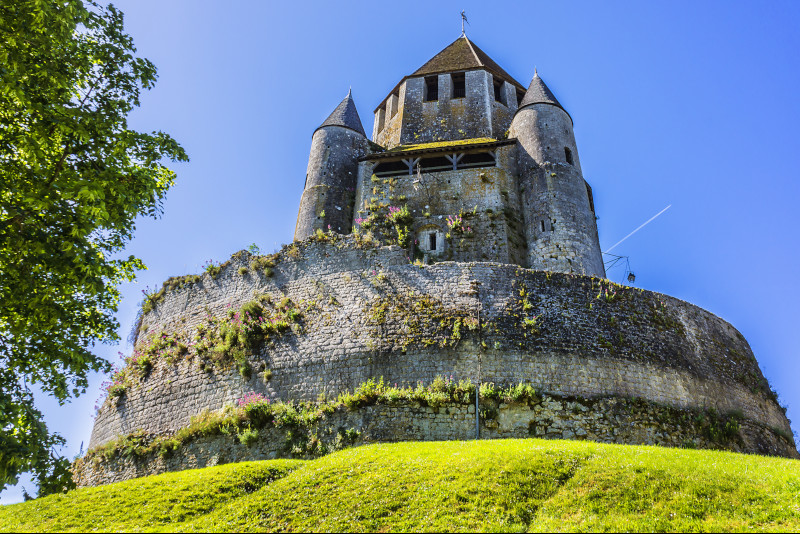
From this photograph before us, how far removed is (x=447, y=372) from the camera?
47.5 ft

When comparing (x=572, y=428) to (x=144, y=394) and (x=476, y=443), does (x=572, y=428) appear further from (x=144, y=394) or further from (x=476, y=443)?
(x=144, y=394)

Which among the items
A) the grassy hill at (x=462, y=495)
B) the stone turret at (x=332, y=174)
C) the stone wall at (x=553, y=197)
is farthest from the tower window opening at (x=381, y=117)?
the grassy hill at (x=462, y=495)

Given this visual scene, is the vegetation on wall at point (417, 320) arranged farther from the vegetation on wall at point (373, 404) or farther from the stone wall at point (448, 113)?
the stone wall at point (448, 113)

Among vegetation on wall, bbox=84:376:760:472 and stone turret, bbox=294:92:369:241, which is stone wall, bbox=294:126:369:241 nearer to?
stone turret, bbox=294:92:369:241

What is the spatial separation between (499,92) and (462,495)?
917 inches

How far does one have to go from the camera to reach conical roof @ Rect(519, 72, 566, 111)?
24.6 metres

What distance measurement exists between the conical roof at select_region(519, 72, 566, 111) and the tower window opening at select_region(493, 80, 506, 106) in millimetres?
2441

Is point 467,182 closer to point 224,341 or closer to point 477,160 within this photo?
point 477,160

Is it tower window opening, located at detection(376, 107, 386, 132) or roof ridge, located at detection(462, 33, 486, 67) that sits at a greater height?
roof ridge, located at detection(462, 33, 486, 67)

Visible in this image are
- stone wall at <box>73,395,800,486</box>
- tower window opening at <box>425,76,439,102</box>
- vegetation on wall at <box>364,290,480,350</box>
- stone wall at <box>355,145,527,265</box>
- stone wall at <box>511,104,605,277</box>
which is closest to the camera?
stone wall at <box>73,395,800,486</box>

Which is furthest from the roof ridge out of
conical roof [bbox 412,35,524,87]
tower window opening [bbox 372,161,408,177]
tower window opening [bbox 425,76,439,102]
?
tower window opening [bbox 372,161,408,177]

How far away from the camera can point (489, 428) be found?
1362cm

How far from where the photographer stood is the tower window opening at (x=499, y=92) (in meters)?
28.5

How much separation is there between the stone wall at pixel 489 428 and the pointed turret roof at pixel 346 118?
14936 millimetres
